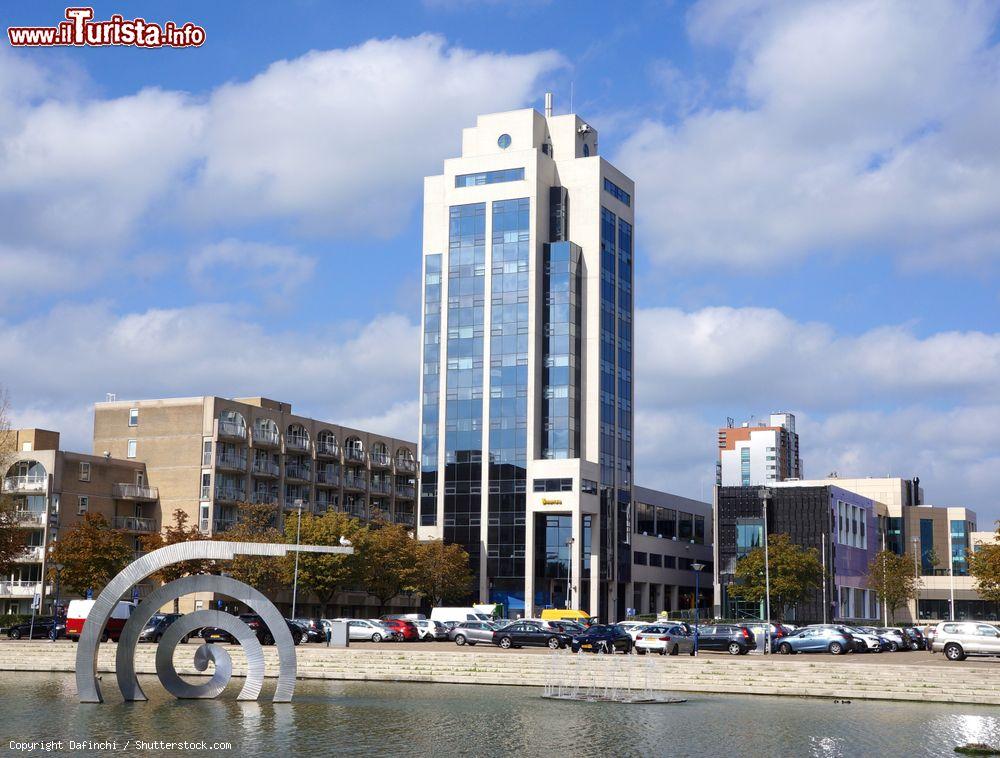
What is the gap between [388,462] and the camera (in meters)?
124

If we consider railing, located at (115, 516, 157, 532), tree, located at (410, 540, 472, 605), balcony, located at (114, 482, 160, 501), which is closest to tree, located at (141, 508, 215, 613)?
railing, located at (115, 516, 157, 532)

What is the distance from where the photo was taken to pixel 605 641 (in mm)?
60562

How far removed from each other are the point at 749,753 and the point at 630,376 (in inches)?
3721

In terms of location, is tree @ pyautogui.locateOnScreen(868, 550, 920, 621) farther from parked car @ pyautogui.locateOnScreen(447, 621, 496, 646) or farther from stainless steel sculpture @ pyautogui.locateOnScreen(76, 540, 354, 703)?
stainless steel sculpture @ pyautogui.locateOnScreen(76, 540, 354, 703)

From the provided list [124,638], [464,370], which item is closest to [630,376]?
[464,370]

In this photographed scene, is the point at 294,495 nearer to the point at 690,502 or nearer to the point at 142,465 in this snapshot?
the point at 142,465

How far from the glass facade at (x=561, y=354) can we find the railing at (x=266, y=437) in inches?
953

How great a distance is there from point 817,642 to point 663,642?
9725 millimetres

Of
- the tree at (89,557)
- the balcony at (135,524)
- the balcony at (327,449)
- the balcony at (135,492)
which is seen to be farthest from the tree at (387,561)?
the balcony at (135,492)

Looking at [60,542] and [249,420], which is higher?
[249,420]

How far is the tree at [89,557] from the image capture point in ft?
278

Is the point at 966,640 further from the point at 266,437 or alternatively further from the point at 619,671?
the point at 266,437

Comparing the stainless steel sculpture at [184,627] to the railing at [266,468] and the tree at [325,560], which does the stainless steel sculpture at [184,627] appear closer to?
the tree at [325,560]

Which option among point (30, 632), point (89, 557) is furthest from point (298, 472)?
point (30, 632)
